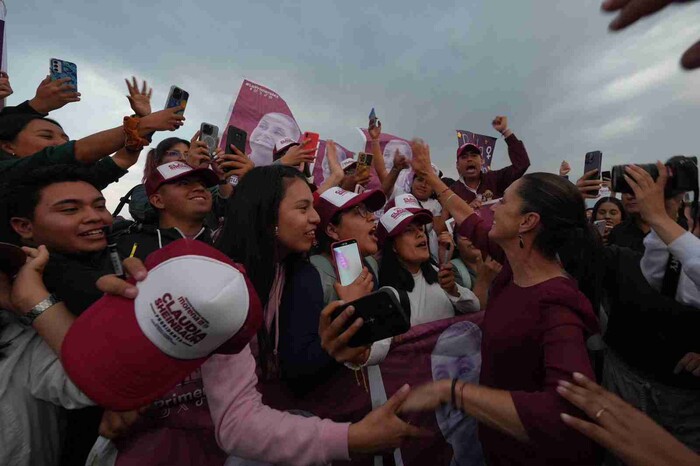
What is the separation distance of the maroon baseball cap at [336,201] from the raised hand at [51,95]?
6.92 ft

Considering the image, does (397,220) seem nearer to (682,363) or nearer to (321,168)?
(682,363)

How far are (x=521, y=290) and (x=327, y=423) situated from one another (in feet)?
3.81

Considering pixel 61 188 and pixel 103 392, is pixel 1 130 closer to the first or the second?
pixel 61 188

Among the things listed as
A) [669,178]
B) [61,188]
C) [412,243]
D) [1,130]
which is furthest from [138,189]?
[669,178]

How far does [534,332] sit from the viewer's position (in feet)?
5.79

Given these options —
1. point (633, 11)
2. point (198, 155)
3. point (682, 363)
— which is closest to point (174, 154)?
point (198, 155)

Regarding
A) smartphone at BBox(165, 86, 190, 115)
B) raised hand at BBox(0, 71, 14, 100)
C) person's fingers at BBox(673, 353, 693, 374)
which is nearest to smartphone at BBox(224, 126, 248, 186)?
smartphone at BBox(165, 86, 190, 115)

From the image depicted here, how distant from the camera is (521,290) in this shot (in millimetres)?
1980

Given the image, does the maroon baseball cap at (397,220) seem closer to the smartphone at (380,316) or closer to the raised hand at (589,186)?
the raised hand at (589,186)

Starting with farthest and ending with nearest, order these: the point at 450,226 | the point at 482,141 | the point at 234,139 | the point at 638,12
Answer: the point at 482,141 → the point at 450,226 → the point at 234,139 → the point at 638,12

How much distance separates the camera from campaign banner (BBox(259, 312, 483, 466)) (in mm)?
2092

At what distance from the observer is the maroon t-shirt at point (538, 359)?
4.69ft

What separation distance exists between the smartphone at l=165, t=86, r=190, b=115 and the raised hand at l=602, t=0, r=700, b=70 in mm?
2898

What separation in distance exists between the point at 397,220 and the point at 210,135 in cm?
212
